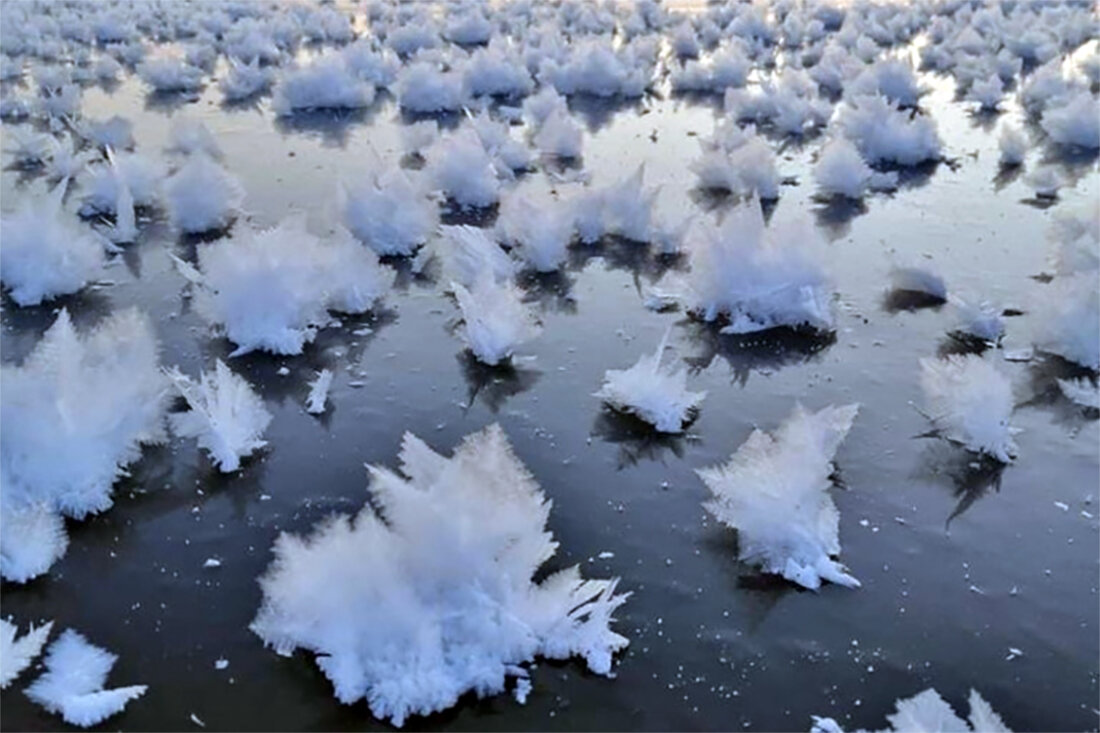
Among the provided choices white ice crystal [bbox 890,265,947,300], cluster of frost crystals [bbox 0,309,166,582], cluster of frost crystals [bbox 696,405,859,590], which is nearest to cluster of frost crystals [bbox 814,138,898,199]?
white ice crystal [bbox 890,265,947,300]

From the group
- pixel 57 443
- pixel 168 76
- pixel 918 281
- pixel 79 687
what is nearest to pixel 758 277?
pixel 918 281

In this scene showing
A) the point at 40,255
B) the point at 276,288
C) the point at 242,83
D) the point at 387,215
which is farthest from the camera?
the point at 242,83

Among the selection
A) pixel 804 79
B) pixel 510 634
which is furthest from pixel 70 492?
pixel 804 79

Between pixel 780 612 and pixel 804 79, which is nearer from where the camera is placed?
pixel 780 612

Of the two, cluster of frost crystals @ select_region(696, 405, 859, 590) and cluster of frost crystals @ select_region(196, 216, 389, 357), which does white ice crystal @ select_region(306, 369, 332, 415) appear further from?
cluster of frost crystals @ select_region(696, 405, 859, 590)

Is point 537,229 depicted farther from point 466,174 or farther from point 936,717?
point 936,717

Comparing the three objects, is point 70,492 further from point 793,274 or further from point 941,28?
point 941,28
